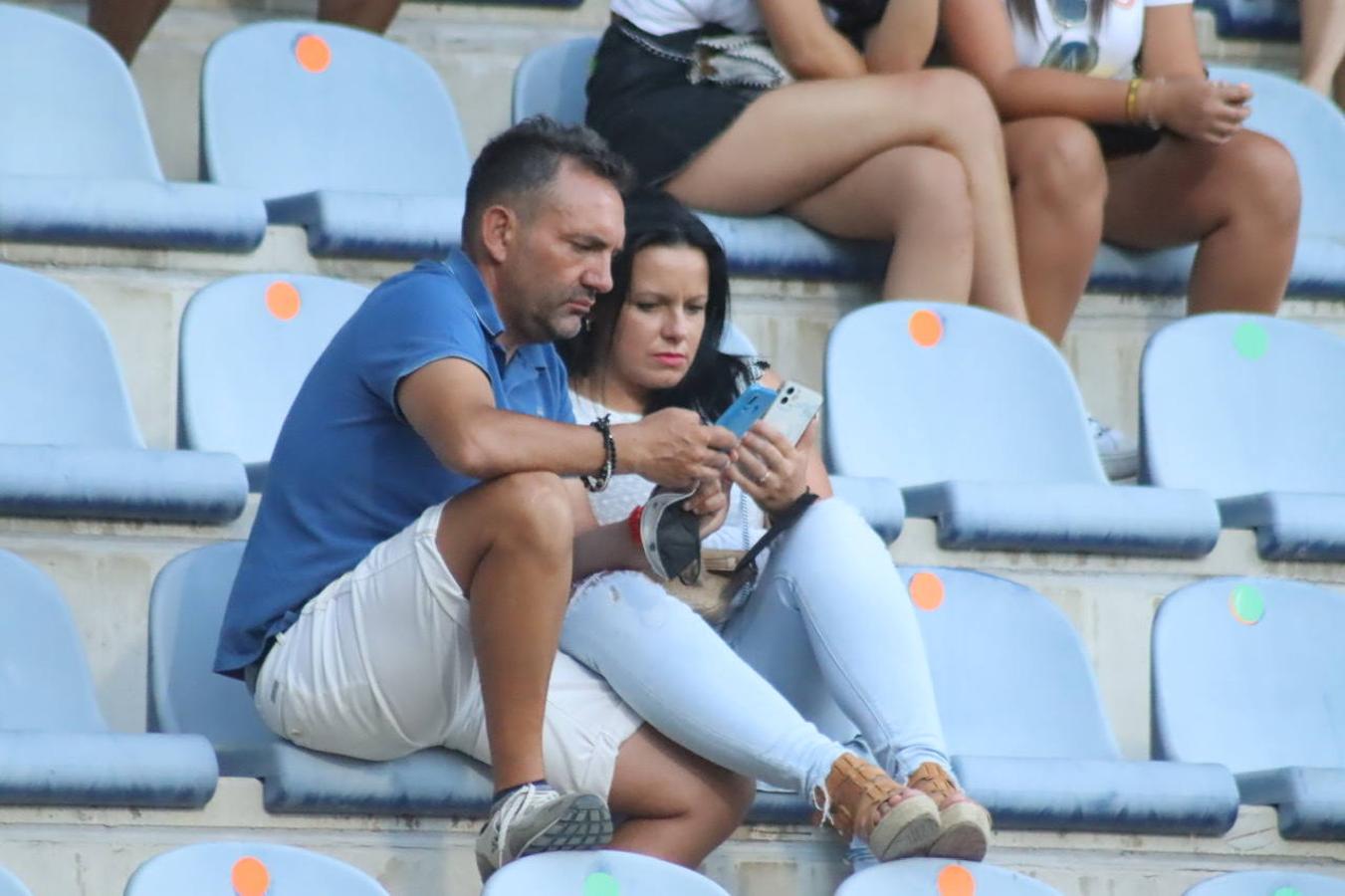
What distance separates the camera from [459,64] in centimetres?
457

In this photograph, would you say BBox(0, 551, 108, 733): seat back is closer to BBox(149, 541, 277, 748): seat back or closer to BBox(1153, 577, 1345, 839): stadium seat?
BBox(149, 541, 277, 748): seat back

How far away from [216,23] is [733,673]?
225cm

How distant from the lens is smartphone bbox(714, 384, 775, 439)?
8.98 ft

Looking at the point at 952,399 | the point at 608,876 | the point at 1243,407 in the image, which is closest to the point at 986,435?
the point at 952,399

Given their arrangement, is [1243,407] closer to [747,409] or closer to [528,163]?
[747,409]

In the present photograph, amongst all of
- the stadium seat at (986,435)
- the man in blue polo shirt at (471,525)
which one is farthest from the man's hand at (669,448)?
the stadium seat at (986,435)

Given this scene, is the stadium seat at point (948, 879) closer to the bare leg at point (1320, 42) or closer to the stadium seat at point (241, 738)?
the stadium seat at point (241, 738)

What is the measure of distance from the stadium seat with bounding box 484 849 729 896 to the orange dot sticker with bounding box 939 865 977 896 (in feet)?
0.86

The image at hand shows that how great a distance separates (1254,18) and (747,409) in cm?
247

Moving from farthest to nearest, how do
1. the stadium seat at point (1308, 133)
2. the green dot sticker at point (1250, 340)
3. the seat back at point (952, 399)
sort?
the stadium seat at point (1308, 133), the green dot sticker at point (1250, 340), the seat back at point (952, 399)

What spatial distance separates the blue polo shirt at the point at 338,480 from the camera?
2.70 meters

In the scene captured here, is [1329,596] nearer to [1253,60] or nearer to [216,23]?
[1253,60]

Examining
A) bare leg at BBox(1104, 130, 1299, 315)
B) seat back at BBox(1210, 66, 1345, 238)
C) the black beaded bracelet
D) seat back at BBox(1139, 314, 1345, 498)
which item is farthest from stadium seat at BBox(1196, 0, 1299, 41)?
the black beaded bracelet

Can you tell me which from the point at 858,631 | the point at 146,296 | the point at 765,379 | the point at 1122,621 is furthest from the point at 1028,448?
the point at 146,296
